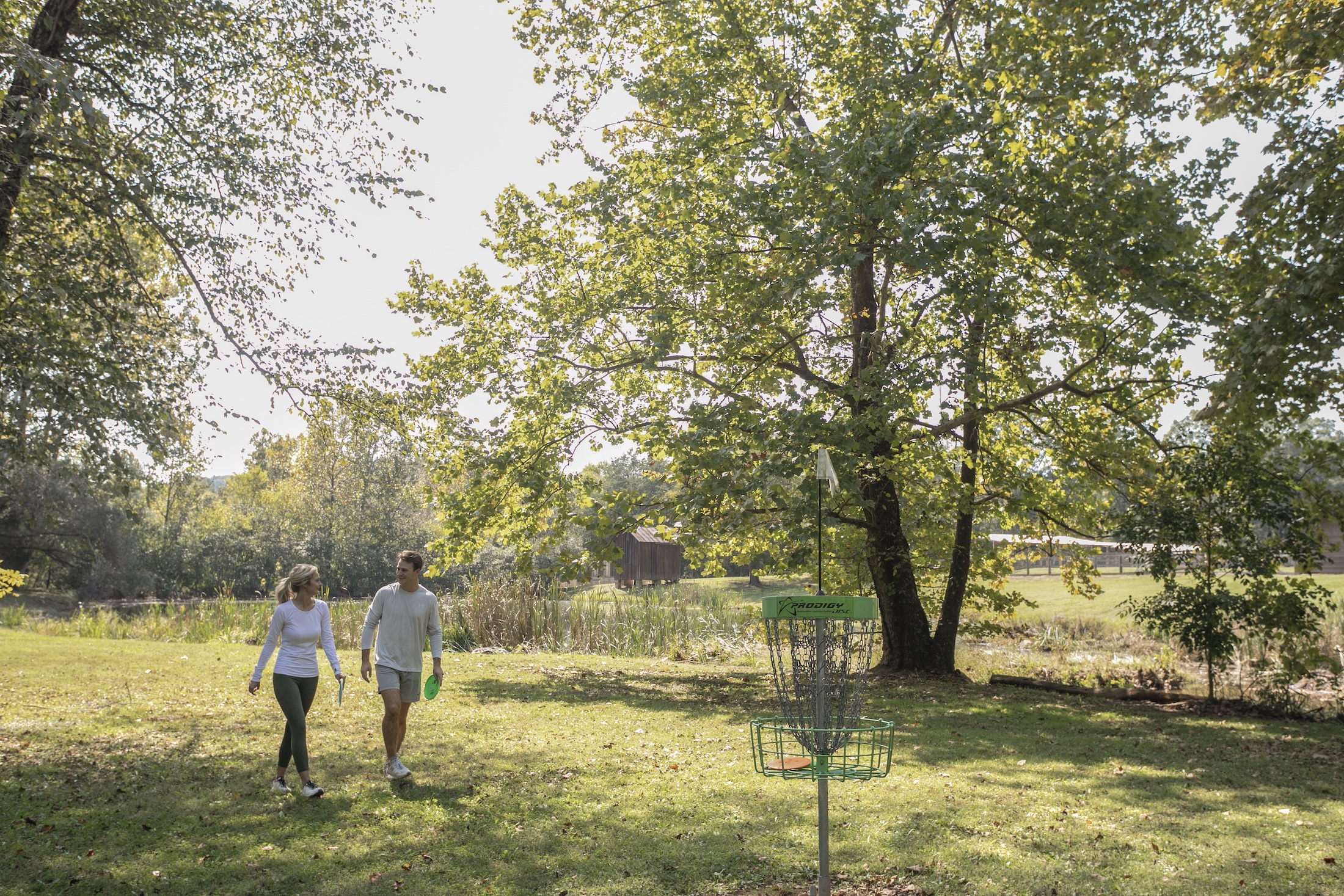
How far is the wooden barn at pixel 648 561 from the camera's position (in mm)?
51625

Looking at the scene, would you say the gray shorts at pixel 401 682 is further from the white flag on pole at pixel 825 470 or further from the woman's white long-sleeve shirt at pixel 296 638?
the white flag on pole at pixel 825 470

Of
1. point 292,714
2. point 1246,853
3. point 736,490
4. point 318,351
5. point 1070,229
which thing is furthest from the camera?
point 736,490

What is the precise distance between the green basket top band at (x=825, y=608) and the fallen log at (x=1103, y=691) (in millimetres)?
12244

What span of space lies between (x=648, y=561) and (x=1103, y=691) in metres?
38.0

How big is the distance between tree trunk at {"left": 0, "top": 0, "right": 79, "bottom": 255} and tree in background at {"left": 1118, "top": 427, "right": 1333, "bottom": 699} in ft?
47.3

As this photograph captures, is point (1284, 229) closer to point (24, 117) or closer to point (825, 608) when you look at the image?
point (825, 608)

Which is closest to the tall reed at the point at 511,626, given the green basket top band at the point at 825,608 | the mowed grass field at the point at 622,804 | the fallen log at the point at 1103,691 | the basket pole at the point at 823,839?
the fallen log at the point at 1103,691

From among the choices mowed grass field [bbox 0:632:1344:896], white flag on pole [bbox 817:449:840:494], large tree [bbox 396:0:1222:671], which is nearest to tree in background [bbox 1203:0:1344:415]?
large tree [bbox 396:0:1222:671]

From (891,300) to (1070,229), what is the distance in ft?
23.0

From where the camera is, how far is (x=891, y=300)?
720 inches

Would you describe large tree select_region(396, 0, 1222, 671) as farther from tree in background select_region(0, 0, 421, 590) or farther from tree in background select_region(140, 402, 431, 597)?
tree in background select_region(140, 402, 431, 597)

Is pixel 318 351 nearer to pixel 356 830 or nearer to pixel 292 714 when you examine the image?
pixel 292 714

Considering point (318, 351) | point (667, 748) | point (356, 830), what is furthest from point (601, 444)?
point (356, 830)

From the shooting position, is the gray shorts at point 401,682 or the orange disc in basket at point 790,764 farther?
the gray shorts at point 401,682
